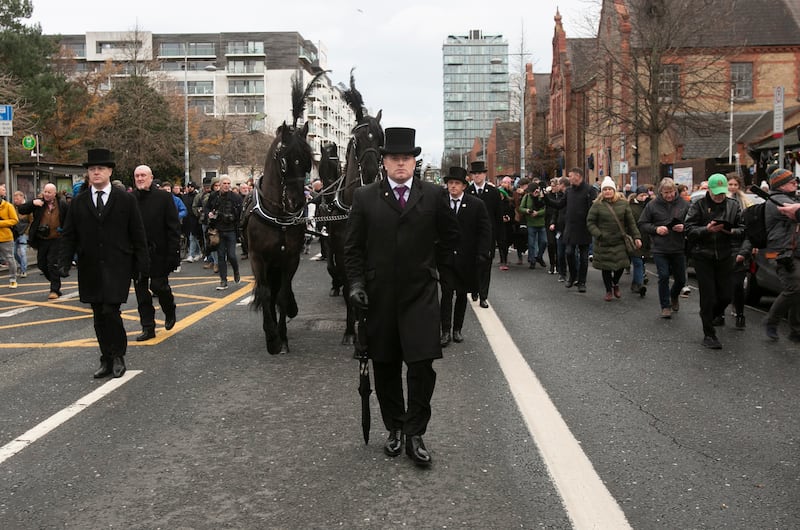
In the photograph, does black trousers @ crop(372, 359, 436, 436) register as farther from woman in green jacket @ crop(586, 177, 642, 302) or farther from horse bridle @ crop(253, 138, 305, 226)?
woman in green jacket @ crop(586, 177, 642, 302)

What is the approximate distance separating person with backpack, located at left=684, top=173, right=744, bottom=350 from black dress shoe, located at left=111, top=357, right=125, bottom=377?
592 centimetres

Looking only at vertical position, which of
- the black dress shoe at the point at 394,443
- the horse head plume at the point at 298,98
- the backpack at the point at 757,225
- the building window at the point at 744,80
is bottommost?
the black dress shoe at the point at 394,443

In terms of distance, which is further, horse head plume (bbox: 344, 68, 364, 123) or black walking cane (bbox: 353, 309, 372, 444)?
horse head plume (bbox: 344, 68, 364, 123)

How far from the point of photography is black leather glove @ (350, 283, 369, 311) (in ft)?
16.3

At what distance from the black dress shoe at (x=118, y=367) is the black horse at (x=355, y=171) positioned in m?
2.34

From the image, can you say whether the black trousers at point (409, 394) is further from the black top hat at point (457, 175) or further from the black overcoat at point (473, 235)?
the black top hat at point (457, 175)

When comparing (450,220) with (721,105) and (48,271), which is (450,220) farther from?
(721,105)

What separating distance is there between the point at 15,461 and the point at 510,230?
1602cm

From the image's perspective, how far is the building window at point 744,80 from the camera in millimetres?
52812

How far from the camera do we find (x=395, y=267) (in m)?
5.10

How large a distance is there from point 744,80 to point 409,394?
53048 mm

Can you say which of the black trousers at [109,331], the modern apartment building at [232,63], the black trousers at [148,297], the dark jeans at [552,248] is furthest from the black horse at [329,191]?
the modern apartment building at [232,63]

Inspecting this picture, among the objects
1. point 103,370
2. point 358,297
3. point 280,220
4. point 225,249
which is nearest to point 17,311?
point 225,249

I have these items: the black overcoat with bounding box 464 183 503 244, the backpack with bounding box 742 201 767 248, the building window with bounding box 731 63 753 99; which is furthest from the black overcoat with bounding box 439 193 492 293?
the building window with bounding box 731 63 753 99
